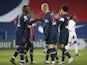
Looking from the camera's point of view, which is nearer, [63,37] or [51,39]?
[51,39]

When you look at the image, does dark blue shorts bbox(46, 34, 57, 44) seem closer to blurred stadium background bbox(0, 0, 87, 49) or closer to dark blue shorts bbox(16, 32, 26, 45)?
dark blue shorts bbox(16, 32, 26, 45)

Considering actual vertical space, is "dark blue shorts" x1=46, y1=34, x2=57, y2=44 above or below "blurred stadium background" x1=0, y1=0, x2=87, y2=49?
below

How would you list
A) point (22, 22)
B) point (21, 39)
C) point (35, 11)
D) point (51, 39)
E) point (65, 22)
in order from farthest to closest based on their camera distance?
point (35, 11) < point (65, 22) < point (21, 39) < point (22, 22) < point (51, 39)

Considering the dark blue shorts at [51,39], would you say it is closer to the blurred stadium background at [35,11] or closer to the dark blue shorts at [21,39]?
the dark blue shorts at [21,39]

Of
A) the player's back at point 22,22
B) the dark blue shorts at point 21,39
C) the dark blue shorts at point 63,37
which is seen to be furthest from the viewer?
the dark blue shorts at point 63,37

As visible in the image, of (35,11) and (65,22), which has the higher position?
(35,11)

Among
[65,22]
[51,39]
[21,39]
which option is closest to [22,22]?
[21,39]

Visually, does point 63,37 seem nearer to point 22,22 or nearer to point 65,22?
point 65,22

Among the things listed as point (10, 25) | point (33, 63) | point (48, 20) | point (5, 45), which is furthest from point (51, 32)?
point (10, 25)

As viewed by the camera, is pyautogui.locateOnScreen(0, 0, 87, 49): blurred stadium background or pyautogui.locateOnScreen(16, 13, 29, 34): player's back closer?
pyautogui.locateOnScreen(16, 13, 29, 34): player's back

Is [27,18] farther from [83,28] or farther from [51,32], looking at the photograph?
[83,28]

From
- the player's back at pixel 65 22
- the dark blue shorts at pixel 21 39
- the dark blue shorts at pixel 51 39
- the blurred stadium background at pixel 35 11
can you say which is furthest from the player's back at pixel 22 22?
the blurred stadium background at pixel 35 11

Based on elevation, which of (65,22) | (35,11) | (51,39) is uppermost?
(35,11)

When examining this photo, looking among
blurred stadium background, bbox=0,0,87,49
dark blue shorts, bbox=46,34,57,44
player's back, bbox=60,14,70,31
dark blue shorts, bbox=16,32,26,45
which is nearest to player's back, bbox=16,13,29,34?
dark blue shorts, bbox=16,32,26,45
